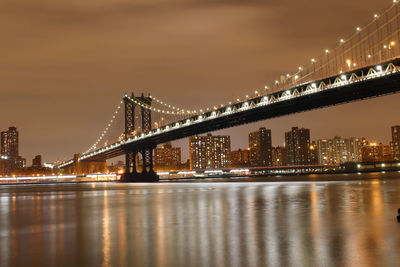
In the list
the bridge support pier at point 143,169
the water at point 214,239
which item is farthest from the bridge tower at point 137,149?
the water at point 214,239

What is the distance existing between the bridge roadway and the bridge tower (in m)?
3.95

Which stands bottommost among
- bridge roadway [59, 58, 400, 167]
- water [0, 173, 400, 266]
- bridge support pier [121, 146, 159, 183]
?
water [0, 173, 400, 266]

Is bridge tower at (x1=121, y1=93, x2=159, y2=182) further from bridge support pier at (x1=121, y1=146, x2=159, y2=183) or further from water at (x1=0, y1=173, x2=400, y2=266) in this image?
water at (x1=0, y1=173, x2=400, y2=266)

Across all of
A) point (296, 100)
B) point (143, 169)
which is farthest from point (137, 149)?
point (296, 100)

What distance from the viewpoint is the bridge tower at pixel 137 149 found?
91.2m

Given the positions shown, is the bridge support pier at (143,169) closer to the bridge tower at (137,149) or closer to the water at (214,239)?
the bridge tower at (137,149)

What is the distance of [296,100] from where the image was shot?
56781 mm

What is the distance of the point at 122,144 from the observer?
92.1 m

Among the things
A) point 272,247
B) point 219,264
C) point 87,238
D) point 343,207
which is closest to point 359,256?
point 272,247

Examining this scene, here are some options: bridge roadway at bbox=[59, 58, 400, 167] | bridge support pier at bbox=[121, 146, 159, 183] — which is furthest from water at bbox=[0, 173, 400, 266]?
bridge support pier at bbox=[121, 146, 159, 183]

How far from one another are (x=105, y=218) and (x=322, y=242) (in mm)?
9836

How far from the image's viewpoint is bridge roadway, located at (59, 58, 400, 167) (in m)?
46.5

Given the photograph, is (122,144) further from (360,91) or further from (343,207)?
(343,207)

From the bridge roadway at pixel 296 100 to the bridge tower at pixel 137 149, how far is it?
3950mm
